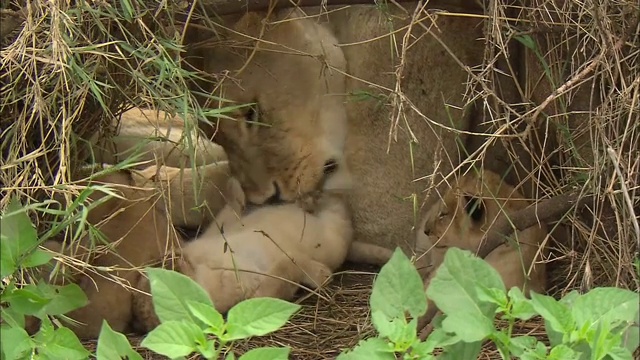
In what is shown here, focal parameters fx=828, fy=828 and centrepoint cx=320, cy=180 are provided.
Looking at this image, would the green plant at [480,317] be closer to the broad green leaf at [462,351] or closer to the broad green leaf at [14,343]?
the broad green leaf at [462,351]

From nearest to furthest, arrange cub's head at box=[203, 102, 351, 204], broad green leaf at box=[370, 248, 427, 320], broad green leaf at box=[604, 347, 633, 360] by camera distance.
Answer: broad green leaf at box=[604, 347, 633, 360] → broad green leaf at box=[370, 248, 427, 320] → cub's head at box=[203, 102, 351, 204]

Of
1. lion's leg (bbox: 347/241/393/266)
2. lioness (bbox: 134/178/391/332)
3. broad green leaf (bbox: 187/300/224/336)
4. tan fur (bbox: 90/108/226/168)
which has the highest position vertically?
tan fur (bbox: 90/108/226/168)

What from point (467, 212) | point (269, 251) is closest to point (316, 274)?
point (269, 251)

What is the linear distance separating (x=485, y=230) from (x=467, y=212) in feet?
0.21

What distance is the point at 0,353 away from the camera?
Answer: 103cm

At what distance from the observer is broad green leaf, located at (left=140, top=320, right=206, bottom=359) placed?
0.99 meters

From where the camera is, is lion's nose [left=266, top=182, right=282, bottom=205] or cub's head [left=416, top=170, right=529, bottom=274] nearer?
cub's head [left=416, top=170, right=529, bottom=274]

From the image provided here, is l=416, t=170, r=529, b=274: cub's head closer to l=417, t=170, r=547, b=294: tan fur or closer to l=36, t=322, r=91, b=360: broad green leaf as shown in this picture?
l=417, t=170, r=547, b=294: tan fur

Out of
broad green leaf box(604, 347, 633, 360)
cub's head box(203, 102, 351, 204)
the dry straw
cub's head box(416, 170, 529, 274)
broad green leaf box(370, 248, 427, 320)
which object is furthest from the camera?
cub's head box(203, 102, 351, 204)

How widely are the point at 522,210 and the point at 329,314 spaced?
42 cm

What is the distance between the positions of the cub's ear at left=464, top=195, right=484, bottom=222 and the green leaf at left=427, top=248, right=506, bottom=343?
426 millimetres

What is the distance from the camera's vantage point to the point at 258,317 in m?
1.05

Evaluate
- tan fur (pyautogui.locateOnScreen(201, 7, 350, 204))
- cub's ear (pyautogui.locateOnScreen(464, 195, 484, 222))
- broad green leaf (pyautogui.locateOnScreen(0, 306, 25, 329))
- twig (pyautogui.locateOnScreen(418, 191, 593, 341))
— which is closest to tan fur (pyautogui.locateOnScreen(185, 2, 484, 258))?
tan fur (pyautogui.locateOnScreen(201, 7, 350, 204))

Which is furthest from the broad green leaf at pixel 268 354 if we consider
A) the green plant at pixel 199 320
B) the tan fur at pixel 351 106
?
the tan fur at pixel 351 106
